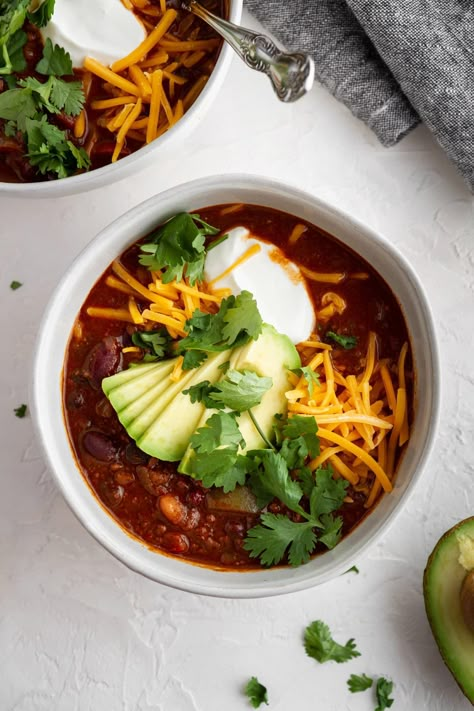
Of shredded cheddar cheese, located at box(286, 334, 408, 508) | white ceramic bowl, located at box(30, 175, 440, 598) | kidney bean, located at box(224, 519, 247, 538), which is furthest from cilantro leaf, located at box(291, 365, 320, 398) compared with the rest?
kidney bean, located at box(224, 519, 247, 538)

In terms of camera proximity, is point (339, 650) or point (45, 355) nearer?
point (45, 355)

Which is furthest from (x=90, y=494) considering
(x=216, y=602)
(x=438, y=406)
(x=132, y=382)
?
(x=438, y=406)

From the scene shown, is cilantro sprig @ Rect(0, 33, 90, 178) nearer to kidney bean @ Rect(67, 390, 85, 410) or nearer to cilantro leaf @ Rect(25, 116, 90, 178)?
cilantro leaf @ Rect(25, 116, 90, 178)

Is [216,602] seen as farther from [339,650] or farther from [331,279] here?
[331,279]

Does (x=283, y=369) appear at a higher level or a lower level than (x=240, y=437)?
higher

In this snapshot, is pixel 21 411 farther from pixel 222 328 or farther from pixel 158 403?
pixel 222 328
